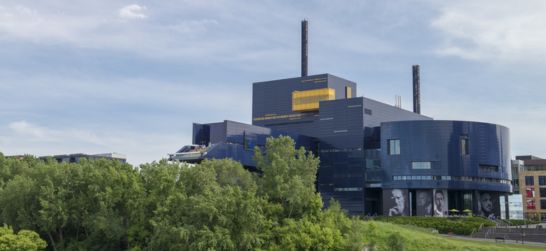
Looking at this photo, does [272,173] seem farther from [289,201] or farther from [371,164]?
[371,164]

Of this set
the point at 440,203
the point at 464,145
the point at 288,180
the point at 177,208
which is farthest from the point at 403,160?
the point at 177,208

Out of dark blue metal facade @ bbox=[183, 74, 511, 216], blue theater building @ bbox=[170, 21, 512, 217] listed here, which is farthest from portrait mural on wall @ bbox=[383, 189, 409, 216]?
dark blue metal facade @ bbox=[183, 74, 511, 216]

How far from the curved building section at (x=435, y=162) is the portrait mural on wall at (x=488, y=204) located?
6.65m

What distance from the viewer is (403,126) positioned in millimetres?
174625

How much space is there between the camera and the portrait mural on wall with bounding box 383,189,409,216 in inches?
6762

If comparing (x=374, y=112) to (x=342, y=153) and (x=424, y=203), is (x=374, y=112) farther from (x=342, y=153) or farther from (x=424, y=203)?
(x=424, y=203)

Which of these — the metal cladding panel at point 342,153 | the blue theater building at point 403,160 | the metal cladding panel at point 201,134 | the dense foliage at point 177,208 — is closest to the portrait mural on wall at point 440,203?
the blue theater building at point 403,160

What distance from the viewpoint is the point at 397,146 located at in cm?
17500

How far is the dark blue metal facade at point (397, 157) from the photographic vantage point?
170875 millimetres

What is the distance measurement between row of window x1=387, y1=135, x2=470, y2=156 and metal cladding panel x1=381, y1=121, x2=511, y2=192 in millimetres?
379

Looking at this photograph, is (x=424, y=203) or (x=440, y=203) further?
(x=440, y=203)

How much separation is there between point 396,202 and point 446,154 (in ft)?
60.5

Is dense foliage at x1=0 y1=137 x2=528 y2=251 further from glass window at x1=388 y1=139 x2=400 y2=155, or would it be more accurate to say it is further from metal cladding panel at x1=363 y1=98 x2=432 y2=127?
metal cladding panel at x1=363 y1=98 x2=432 y2=127

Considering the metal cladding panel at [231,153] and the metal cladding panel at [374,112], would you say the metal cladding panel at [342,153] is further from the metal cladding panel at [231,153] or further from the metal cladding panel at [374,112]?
the metal cladding panel at [231,153]
